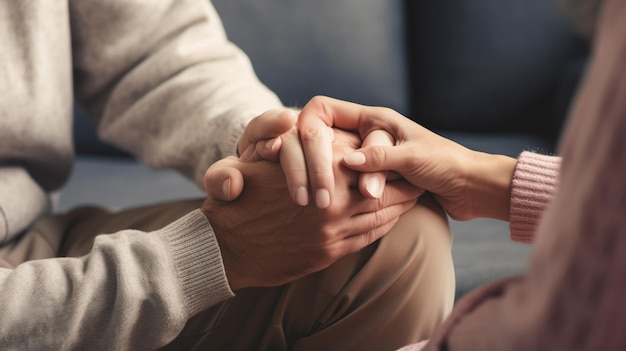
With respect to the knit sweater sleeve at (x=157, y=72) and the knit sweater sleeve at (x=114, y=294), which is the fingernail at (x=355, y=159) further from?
the knit sweater sleeve at (x=157, y=72)

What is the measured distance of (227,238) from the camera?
708 mm

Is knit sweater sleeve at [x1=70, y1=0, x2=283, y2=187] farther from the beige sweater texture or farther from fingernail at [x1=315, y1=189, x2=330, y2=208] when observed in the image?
fingernail at [x1=315, y1=189, x2=330, y2=208]

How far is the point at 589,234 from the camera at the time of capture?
0.94 ft

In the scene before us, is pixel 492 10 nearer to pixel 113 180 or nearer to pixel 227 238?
pixel 113 180

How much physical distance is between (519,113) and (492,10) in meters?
0.26

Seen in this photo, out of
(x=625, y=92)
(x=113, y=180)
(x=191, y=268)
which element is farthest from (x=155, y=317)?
(x=113, y=180)

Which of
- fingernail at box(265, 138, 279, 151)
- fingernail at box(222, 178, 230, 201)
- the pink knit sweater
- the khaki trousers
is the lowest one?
the khaki trousers

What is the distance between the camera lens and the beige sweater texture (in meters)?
0.65

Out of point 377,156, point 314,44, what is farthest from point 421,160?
point 314,44

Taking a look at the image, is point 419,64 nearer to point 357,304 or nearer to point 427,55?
point 427,55

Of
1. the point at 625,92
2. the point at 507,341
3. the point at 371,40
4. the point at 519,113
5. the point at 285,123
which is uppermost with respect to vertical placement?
the point at 625,92

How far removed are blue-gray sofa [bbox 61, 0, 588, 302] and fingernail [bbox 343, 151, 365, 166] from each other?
27.8 inches

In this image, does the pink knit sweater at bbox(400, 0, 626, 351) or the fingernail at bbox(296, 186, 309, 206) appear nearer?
the pink knit sweater at bbox(400, 0, 626, 351)

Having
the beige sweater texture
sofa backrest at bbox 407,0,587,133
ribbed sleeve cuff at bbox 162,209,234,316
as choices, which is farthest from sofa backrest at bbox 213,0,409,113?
ribbed sleeve cuff at bbox 162,209,234,316
